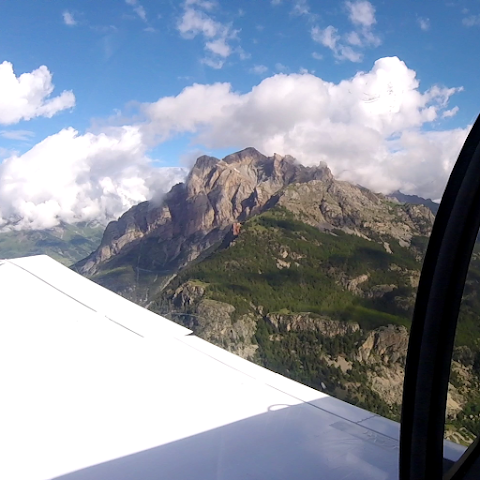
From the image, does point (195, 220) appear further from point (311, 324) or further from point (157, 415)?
point (157, 415)

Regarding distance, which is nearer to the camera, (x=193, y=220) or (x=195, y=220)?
(x=195, y=220)

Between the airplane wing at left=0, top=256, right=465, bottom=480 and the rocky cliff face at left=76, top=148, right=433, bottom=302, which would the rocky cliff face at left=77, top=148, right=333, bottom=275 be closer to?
the rocky cliff face at left=76, top=148, right=433, bottom=302

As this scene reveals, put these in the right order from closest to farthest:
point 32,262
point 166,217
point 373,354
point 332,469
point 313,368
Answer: point 332,469 < point 32,262 < point 373,354 < point 313,368 < point 166,217

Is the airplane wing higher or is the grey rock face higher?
the airplane wing

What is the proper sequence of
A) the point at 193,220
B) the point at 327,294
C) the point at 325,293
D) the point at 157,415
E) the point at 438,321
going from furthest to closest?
1. the point at 193,220
2. the point at 325,293
3. the point at 327,294
4. the point at 157,415
5. the point at 438,321

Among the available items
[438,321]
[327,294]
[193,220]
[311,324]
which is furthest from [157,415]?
[193,220]

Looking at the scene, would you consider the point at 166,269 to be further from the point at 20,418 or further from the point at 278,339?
the point at 20,418

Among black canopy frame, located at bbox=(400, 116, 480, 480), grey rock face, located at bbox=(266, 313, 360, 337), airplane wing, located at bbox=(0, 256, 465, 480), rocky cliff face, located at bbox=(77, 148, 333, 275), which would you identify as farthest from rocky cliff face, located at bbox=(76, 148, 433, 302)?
black canopy frame, located at bbox=(400, 116, 480, 480)

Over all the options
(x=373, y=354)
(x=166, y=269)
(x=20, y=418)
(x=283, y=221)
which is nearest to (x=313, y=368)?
Answer: (x=373, y=354)
